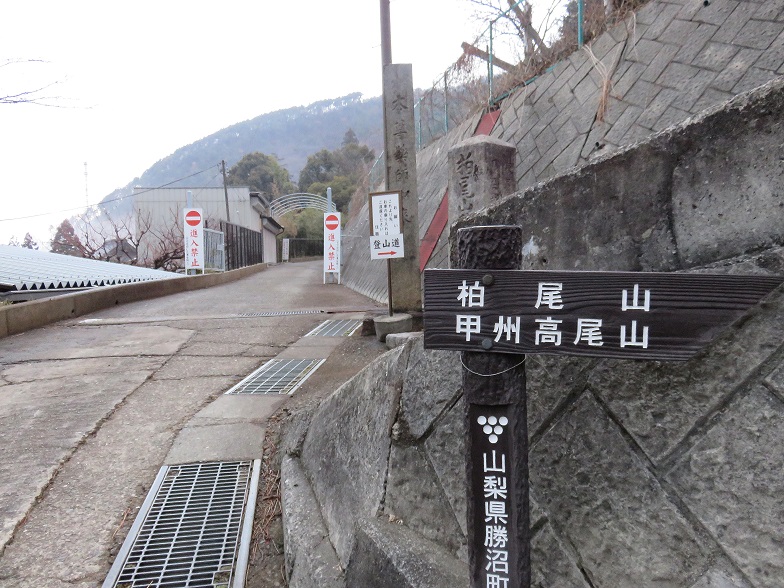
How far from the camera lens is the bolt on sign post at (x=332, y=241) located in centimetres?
1759

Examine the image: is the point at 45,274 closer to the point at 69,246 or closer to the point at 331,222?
the point at 331,222

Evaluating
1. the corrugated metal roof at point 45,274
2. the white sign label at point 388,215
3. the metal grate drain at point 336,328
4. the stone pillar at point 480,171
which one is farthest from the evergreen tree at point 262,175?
the stone pillar at point 480,171

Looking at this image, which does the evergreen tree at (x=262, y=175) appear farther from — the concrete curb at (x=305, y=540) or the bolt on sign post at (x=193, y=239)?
the concrete curb at (x=305, y=540)

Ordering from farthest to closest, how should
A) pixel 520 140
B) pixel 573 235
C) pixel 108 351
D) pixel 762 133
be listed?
pixel 520 140 → pixel 108 351 → pixel 573 235 → pixel 762 133

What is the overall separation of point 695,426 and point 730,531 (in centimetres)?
27

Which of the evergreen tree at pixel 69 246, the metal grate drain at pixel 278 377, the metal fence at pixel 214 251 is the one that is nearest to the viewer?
the metal grate drain at pixel 278 377

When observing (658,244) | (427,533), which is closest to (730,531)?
(658,244)

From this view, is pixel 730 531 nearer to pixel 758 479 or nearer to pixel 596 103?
pixel 758 479

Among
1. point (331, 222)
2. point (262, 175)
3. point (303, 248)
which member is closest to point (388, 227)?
point (331, 222)

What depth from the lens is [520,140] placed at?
8.59 m

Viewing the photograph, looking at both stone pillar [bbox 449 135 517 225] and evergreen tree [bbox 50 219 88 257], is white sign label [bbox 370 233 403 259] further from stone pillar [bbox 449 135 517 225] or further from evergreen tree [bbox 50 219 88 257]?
evergreen tree [bbox 50 219 88 257]

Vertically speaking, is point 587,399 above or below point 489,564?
above

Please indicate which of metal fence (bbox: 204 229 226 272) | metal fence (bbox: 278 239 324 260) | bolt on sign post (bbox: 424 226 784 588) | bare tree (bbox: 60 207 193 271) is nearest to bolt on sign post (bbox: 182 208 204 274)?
metal fence (bbox: 204 229 226 272)

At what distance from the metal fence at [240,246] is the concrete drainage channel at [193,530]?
21.1m
